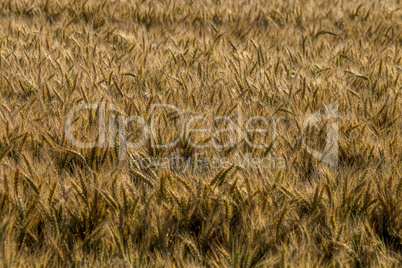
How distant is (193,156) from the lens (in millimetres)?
1646

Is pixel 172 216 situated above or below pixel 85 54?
above

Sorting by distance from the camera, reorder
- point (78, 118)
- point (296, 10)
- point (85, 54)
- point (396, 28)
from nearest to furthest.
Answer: point (78, 118)
point (85, 54)
point (396, 28)
point (296, 10)

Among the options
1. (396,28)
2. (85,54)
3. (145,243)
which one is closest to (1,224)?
(145,243)

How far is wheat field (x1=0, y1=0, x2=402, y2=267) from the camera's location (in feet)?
4.03

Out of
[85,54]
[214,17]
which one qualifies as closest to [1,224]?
[85,54]

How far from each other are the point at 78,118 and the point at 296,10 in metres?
3.05

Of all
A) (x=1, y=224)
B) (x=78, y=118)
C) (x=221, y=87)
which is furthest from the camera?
(x=221, y=87)

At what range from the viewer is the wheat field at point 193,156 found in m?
1.23

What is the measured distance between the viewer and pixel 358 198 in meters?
1.38

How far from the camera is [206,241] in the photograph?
4.14 feet

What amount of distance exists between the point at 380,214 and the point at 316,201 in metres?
0.19

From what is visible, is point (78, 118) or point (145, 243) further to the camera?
point (78, 118)

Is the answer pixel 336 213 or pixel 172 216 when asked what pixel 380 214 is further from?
pixel 172 216

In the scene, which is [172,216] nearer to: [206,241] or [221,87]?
[206,241]
